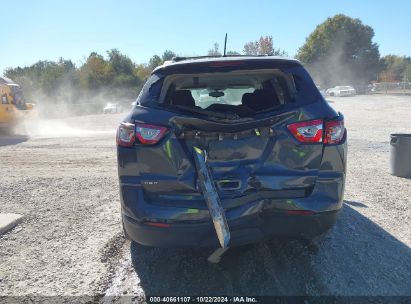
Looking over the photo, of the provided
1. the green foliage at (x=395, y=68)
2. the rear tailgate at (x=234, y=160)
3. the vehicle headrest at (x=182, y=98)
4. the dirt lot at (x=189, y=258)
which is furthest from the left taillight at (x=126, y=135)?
the green foliage at (x=395, y=68)

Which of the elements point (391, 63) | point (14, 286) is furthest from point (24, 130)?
point (391, 63)

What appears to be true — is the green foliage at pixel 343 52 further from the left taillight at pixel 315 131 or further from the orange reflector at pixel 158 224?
the orange reflector at pixel 158 224

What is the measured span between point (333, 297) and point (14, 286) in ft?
8.72

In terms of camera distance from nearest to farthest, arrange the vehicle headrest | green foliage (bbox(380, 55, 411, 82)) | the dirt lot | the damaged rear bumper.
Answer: the damaged rear bumper, the dirt lot, the vehicle headrest, green foliage (bbox(380, 55, 411, 82))

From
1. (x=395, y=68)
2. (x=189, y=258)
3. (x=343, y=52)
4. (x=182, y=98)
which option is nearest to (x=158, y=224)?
(x=189, y=258)

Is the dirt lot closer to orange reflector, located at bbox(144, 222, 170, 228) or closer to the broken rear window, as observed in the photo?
orange reflector, located at bbox(144, 222, 170, 228)

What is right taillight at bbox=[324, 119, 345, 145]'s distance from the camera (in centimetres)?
271

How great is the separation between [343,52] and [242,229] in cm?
6704

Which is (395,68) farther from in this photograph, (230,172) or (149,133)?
(149,133)

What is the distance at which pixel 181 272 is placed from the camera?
311 cm

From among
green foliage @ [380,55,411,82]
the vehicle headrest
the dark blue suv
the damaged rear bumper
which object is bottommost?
the damaged rear bumper

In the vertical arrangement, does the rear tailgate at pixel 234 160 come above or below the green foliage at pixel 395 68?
below

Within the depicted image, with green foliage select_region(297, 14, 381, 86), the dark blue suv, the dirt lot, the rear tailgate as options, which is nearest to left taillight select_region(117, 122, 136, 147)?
the dark blue suv

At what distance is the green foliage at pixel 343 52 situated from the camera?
2438 inches
